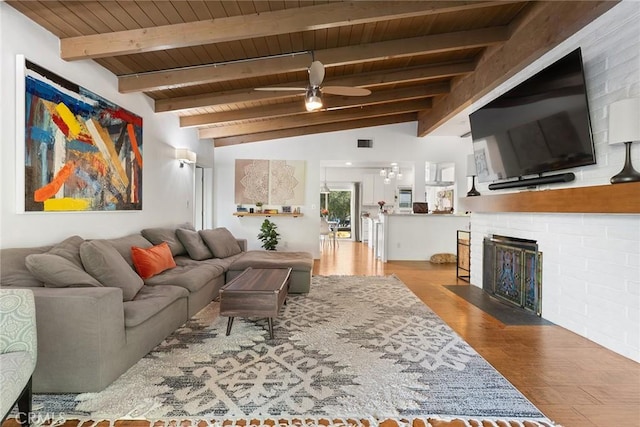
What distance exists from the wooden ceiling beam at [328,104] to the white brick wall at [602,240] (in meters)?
2.34

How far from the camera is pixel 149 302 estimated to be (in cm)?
256

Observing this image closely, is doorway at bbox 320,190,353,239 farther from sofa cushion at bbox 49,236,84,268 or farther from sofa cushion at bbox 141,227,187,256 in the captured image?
sofa cushion at bbox 49,236,84,268

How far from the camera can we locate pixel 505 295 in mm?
4156

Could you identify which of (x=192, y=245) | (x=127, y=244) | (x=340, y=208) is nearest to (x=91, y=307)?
(x=127, y=244)

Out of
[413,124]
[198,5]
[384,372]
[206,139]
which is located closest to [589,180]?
[384,372]

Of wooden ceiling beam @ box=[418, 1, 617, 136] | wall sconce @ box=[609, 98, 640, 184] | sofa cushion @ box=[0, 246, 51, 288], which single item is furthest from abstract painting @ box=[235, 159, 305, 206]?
wall sconce @ box=[609, 98, 640, 184]

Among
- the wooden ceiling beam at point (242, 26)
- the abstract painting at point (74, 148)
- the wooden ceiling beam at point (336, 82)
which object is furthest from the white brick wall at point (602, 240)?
the abstract painting at point (74, 148)

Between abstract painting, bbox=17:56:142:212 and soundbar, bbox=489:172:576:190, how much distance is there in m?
4.42

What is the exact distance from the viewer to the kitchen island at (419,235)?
7.28m

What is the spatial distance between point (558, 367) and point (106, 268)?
11.2 ft

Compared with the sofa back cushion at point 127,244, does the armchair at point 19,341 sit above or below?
below

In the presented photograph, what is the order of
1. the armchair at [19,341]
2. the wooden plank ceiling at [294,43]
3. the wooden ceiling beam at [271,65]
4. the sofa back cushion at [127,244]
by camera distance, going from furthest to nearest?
the wooden ceiling beam at [271,65], the sofa back cushion at [127,244], the wooden plank ceiling at [294,43], the armchair at [19,341]

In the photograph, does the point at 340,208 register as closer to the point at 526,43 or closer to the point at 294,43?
the point at 294,43

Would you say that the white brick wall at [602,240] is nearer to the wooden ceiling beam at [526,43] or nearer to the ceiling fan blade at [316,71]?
the wooden ceiling beam at [526,43]
